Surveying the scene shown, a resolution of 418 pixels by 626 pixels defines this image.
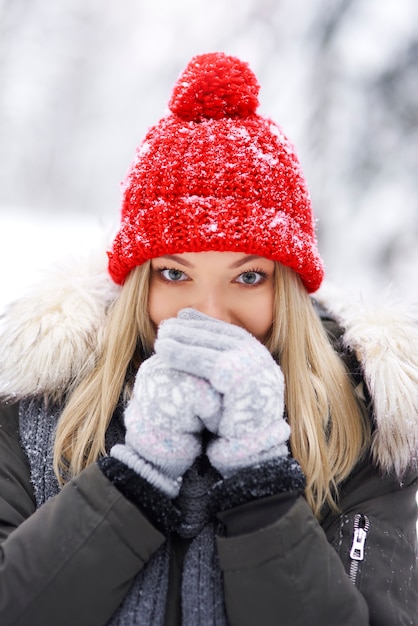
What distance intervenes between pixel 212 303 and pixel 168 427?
311mm

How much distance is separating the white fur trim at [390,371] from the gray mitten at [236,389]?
300mm

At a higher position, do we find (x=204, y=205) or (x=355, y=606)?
(x=204, y=205)

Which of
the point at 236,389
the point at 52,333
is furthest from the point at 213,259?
the point at 52,333

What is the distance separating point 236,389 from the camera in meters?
1.07

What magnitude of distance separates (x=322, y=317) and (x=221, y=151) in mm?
626

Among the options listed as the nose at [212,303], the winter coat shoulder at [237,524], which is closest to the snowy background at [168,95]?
the winter coat shoulder at [237,524]

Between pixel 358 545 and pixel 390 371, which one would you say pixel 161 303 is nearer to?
pixel 390 371

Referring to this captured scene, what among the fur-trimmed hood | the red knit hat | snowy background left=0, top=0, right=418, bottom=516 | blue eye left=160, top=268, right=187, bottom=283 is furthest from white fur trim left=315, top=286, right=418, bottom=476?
blue eye left=160, top=268, right=187, bottom=283

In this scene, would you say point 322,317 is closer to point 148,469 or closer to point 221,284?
point 221,284

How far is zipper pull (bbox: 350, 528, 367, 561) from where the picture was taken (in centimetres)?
A: 117

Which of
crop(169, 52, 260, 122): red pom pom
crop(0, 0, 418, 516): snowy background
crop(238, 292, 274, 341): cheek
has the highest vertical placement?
crop(0, 0, 418, 516): snowy background

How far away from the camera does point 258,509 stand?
1.03 m

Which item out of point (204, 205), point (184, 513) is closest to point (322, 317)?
point (204, 205)

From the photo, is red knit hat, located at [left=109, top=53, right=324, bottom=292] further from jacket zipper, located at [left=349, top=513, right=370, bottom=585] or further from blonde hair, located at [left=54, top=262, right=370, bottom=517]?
jacket zipper, located at [left=349, top=513, right=370, bottom=585]
